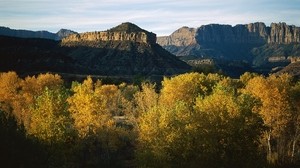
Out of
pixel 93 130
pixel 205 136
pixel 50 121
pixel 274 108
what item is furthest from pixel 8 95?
pixel 274 108

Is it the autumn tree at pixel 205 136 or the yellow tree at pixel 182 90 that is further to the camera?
the yellow tree at pixel 182 90

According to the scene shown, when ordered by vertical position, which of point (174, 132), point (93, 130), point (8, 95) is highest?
point (8, 95)

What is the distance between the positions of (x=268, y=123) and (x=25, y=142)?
3569 cm

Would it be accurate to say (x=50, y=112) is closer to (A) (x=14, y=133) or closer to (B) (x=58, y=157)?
(B) (x=58, y=157)

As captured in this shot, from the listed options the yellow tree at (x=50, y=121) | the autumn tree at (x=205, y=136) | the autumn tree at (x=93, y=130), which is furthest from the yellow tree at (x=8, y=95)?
the autumn tree at (x=205, y=136)

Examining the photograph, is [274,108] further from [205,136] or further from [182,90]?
[182,90]

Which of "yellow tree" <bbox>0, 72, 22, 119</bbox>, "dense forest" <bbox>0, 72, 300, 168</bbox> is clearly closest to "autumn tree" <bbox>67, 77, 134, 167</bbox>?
"dense forest" <bbox>0, 72, 300, 168</bbox>

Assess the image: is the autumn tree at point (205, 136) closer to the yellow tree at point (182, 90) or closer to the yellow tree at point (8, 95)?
the yellow tree at point (182, 90)

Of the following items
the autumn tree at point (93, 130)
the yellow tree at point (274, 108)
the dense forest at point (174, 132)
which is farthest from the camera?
the autumn tree at point (93, 130)

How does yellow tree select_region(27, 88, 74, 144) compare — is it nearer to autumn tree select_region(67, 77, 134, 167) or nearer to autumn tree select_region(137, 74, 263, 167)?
autumn tree select_region(67, 77, 134, 167)

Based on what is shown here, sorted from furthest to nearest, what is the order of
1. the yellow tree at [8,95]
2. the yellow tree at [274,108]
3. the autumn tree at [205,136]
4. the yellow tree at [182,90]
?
the yellow tree at [182,90], the yellow tree at [8,95], the yellow tree at [274,108], the autumn tree at [205,136]

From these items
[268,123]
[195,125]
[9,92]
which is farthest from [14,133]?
[9,92]

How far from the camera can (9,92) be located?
83375 mm

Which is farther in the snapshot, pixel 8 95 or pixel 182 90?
Answer: pixel 182 90
